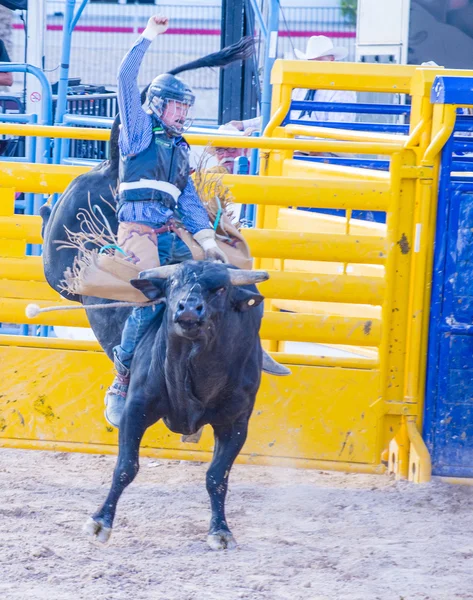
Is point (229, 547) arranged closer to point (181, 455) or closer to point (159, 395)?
point (159, 395)

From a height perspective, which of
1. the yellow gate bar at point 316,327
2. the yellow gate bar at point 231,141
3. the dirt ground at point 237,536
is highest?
the yellow gate bar at point 231,141

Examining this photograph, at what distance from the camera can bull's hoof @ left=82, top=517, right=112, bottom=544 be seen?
4.66 metres

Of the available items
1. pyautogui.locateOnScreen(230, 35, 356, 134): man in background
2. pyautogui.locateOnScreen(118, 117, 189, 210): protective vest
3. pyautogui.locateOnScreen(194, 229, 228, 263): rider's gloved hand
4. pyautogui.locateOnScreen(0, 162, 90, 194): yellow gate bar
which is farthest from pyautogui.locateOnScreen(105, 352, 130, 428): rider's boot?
pyautogui.locateOnScreen(230, 35, 356, 134): man in background

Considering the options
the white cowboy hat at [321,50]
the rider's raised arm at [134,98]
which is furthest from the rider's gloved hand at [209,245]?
the white cowboy hat at [321,50]

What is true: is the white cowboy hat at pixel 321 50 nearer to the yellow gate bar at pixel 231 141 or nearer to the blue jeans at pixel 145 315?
the yellow gate bar at pixel 231 141

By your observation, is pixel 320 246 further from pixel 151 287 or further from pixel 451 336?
pixel 151 287

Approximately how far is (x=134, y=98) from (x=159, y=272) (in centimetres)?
78

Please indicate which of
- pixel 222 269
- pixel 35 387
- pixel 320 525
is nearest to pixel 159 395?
pixel 222 269

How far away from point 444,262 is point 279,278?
894mm

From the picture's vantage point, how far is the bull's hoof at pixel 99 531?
4664mm

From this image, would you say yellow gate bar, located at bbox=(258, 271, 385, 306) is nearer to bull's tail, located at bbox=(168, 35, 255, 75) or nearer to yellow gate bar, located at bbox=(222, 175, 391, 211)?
yellow gate bar, located at bbox=(222, 175, 391, 211)

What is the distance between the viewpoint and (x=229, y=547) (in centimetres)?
473

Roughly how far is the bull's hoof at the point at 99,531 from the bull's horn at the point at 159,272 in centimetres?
111

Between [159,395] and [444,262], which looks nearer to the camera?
[159,395]
